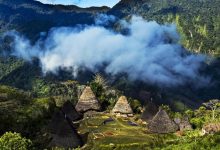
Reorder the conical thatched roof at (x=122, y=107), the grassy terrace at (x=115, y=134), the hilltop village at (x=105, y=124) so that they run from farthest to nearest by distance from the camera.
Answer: the conical thatched roof at (x=122, y=107) → the hilltop village at (x=105, y=124) → the grassy terrace at (x=115, y=134)

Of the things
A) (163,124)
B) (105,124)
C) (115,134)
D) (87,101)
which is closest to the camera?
(115,134)

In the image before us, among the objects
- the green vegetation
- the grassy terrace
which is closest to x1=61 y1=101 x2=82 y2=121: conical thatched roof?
the grassy terrace

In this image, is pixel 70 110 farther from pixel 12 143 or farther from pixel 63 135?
pixel 12 143

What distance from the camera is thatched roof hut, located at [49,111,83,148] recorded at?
Result: 5191 centimetres

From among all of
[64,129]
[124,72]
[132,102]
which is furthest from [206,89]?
[64,129]

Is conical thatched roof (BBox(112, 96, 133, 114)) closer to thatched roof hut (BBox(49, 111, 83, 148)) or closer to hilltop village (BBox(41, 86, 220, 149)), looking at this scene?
hilltop village (BBox(41, 86, 220, 149))

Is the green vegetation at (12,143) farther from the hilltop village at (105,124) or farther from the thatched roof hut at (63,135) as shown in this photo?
the thatched roof hut at (63,135)

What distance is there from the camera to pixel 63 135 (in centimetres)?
5244

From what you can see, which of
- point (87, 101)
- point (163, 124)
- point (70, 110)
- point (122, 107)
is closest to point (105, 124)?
point (70, 110)

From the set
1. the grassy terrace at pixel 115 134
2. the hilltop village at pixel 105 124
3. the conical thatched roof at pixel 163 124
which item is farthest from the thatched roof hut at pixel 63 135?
the conical thatched roof at pixel 163 124

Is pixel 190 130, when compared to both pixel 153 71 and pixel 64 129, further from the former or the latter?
pixel 153 71

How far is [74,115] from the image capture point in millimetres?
68750

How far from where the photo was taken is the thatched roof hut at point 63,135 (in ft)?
170

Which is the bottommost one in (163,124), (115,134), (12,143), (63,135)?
(115,134)
